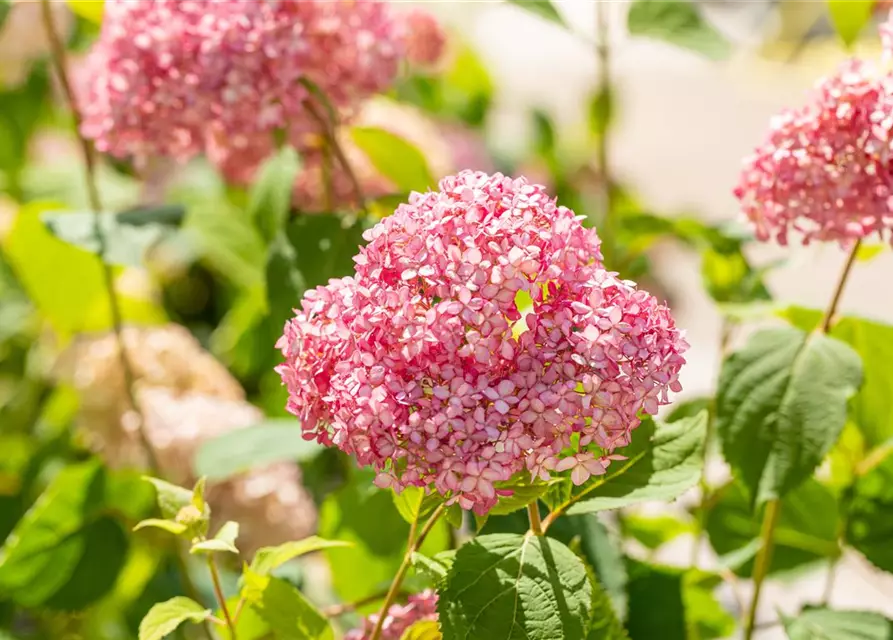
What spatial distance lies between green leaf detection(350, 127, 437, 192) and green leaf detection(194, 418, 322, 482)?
233 millimetres

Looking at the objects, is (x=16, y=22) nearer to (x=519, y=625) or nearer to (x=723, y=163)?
A: (x=519, y=625)

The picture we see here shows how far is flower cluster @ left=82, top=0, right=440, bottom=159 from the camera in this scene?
0.75 meters

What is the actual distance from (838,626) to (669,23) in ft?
1.57

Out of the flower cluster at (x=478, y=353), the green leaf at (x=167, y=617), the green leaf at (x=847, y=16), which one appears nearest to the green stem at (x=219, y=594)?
the green leaf at (x=167, y=617)

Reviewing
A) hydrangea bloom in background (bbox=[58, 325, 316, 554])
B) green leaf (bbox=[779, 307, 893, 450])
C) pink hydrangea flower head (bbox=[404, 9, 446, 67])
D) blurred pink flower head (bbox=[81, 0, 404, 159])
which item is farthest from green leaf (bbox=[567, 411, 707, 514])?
pink hydrangea flower head (bbox=[404, 9, 446, 67])

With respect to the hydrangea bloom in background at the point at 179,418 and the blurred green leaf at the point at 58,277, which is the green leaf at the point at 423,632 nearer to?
the hydrangea bloom in background at the point at 179,418

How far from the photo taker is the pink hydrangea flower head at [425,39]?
137 cm

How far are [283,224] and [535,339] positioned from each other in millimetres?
436

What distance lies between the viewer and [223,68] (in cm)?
75

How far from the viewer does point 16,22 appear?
54.1 inches

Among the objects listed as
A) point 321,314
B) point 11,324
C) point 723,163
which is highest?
point 321,314

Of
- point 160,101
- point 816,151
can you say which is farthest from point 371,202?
point 816,151

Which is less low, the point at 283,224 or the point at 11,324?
the point at 283,224

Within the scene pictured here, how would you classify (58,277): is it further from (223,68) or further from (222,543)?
(222,543)
